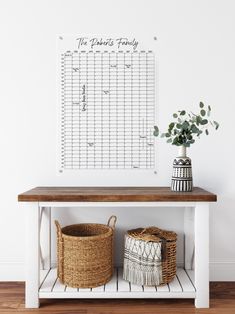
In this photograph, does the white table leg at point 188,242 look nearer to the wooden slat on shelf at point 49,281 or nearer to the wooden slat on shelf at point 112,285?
the wooden slat on shelf at point 112,285

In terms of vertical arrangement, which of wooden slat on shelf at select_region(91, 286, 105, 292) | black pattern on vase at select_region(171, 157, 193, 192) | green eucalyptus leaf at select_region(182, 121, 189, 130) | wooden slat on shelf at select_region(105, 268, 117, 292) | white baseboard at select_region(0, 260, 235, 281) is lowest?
white baseboard at select_region(0, 260, 235, 281)

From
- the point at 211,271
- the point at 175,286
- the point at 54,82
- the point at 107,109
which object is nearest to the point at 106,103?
the point at 107,109

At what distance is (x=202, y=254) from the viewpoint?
6.07 ft

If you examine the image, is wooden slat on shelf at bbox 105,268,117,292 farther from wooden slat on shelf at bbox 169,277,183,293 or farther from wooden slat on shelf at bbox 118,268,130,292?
wooden slat on shelf at bbox 169,277,183,293

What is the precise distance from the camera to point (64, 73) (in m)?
2.25

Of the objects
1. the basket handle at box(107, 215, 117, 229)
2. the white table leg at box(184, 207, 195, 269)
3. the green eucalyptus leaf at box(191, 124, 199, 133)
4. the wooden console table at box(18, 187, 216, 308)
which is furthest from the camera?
the white table leg at box(184, 207, 195, 269)

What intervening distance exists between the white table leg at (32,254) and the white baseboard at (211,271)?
0.43 m

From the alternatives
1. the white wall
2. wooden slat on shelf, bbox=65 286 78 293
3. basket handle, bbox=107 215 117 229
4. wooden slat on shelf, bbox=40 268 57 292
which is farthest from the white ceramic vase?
wooden slat on shelf, bbox=40 268 57 292

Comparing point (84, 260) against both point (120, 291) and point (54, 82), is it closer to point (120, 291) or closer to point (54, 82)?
point (120, 291)

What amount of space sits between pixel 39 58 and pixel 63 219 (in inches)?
44.1

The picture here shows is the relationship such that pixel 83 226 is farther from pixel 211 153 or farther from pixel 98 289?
pixel 211 153

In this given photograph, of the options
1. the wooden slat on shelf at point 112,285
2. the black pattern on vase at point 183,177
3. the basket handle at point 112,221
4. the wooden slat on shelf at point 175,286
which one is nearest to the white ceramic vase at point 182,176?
the black pattern on vase at point 183,177

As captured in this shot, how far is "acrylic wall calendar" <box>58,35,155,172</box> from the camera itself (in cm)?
225

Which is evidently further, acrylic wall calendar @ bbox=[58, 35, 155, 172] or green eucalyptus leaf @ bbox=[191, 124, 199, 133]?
acrylic wall calendar @ bbox=[58, 35, 155, 172]
